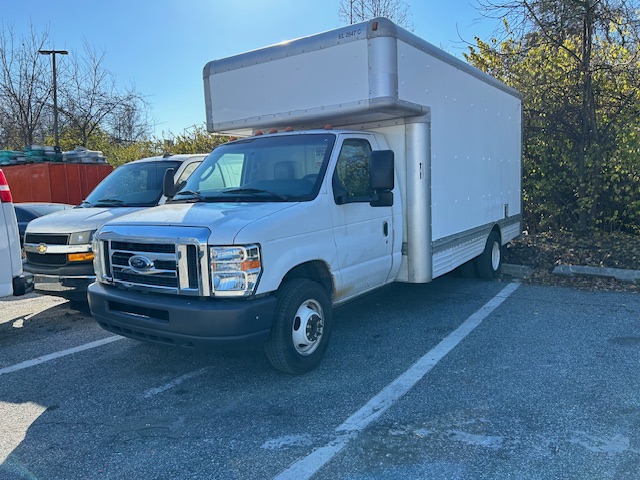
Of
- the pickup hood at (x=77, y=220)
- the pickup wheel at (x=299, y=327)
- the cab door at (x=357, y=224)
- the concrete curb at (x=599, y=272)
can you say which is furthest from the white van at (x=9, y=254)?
the concrete curb at (x=599, y=272)

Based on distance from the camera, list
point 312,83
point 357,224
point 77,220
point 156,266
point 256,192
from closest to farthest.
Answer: point 156,266
point 256,192
point 357,224
point 312,83
point 77,220

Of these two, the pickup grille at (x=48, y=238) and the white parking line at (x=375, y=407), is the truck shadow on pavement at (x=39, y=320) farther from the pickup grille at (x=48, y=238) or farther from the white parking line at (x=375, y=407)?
the white parking line at (x=375, y=407)

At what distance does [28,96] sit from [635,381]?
24990 mm

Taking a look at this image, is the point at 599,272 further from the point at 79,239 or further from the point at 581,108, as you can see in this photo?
the point at 79,239

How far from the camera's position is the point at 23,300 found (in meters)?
8.17

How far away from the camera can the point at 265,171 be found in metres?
5.19

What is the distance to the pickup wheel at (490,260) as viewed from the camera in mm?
8188

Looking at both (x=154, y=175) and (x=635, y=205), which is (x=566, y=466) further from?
(x=635, y=205)

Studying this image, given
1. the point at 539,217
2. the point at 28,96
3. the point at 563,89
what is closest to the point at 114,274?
the point at 563,89

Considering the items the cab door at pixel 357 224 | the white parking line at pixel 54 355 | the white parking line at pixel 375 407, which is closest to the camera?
the white parking line at pixel 375 407

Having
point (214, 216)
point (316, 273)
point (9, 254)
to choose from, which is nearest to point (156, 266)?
point (214, 216)

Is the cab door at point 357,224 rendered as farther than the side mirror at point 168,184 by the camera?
No

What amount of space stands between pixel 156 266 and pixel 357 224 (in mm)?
1937

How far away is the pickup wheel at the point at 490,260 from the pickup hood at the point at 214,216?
180 inches
